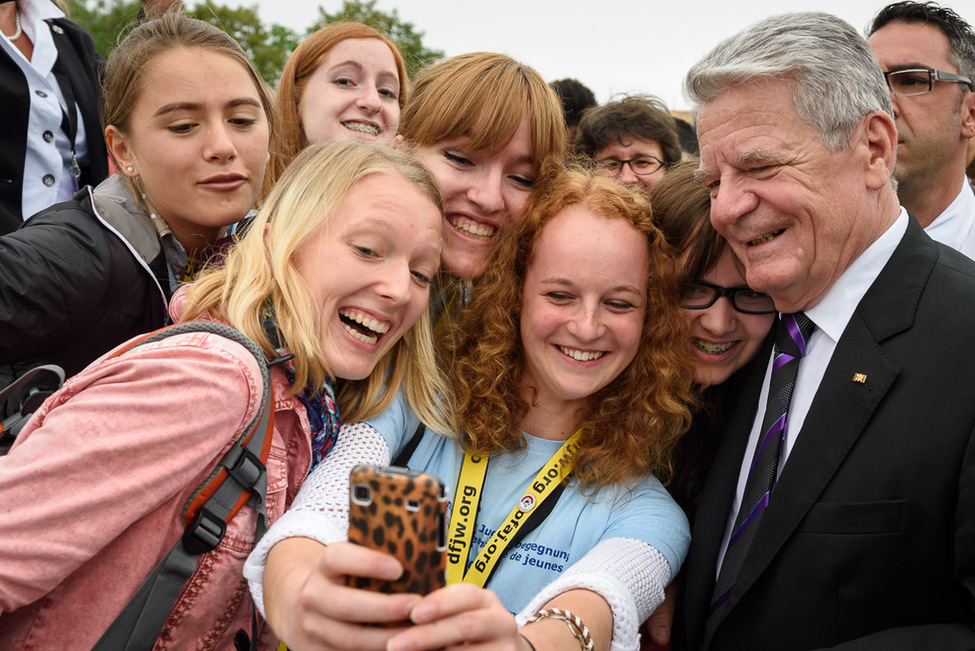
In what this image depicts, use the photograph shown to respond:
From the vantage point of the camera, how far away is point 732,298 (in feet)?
9.95

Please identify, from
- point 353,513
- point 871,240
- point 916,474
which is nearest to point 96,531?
point 353,513

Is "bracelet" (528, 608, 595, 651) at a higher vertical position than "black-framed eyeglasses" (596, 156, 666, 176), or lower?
lower

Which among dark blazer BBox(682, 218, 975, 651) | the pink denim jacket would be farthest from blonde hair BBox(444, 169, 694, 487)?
the pink denim jacket

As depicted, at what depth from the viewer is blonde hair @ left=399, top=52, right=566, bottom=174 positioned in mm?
3281

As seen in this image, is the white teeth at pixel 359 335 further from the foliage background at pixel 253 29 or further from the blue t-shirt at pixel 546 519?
the foliage background at pixel 253 29

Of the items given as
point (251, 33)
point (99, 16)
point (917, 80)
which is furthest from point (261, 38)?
point (917, 80)

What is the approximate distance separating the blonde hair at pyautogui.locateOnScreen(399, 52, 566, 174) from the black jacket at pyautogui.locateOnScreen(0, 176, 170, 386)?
50.3 inches

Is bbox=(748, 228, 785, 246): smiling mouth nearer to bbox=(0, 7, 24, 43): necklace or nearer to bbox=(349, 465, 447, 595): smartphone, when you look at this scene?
bbox=(349, 465, 447, 595): smartphone

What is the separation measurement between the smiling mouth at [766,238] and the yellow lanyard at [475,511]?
96 centimetres

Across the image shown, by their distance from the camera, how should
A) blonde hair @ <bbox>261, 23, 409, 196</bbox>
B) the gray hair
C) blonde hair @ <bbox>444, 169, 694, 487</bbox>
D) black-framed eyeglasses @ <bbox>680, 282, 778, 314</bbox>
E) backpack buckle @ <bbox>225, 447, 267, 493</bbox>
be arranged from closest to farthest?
backpack buckle @ <bbox>225, 447, 267, 493</bbox>, the gray hair, blonde hair @ <bbox>444, 169, 694, 487</bbox>, black-framed eyeglasses @ <bbox>680, 282, 778, 314</bbox>, blonde hair @ <bbox>261, 23, 409, 196</bbox>

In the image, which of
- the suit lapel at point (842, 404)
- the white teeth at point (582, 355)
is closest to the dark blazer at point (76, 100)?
the white teeth at point (582, 355)

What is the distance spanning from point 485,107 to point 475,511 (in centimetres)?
170

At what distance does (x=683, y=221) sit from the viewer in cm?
311

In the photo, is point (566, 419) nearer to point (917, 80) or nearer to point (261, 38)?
point (917, 80)
